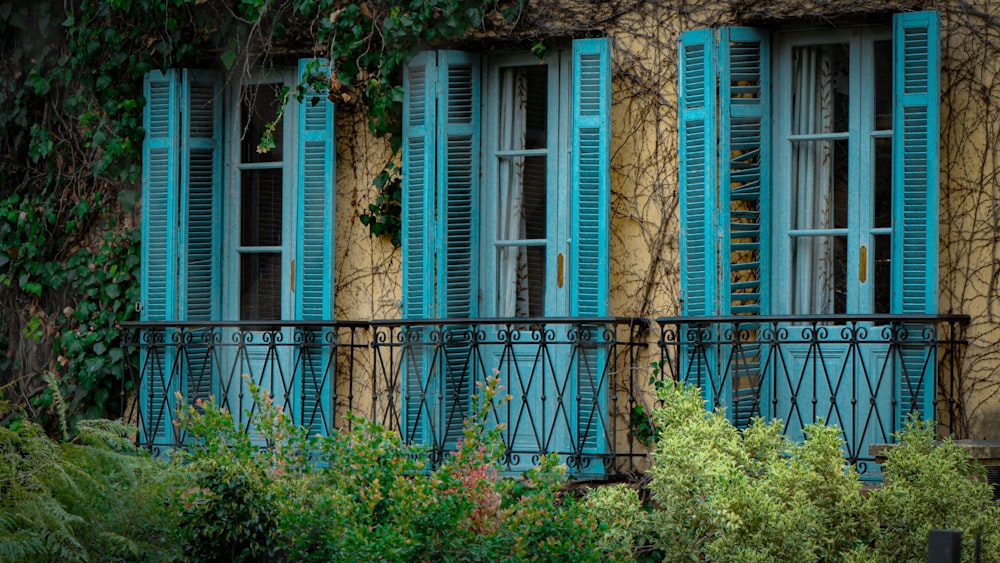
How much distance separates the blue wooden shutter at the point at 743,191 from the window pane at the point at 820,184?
0.18m

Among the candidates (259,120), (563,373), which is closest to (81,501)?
(563,373)

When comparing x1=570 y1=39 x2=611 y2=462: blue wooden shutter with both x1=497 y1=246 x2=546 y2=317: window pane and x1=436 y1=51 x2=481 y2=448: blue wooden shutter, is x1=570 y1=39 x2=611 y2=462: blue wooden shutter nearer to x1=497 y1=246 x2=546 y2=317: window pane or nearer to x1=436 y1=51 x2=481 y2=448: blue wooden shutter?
x1=497 y1=246 x2=546 y2=317: window pane

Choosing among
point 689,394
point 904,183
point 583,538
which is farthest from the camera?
point 904,183

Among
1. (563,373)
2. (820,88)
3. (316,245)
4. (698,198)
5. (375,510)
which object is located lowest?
(375,510)

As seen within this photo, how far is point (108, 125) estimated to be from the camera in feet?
31.9

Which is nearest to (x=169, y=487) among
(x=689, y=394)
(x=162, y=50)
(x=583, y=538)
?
(x=583, y=538)

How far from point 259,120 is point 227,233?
0.78 metres

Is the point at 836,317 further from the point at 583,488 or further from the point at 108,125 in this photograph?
the point at 108,125

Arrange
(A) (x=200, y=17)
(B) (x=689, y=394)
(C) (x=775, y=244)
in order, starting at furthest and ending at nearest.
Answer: (A) (x=200, y=17), (C) (x=775, y=244), (B) (x=689, y=394)

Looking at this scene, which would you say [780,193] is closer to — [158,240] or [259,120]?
[259,120]

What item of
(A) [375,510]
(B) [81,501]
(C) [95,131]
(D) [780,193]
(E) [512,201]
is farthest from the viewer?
(C) [95,131]

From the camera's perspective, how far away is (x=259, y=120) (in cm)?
964

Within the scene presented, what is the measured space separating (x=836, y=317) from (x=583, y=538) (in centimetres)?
207

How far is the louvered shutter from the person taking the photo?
8.05 m
